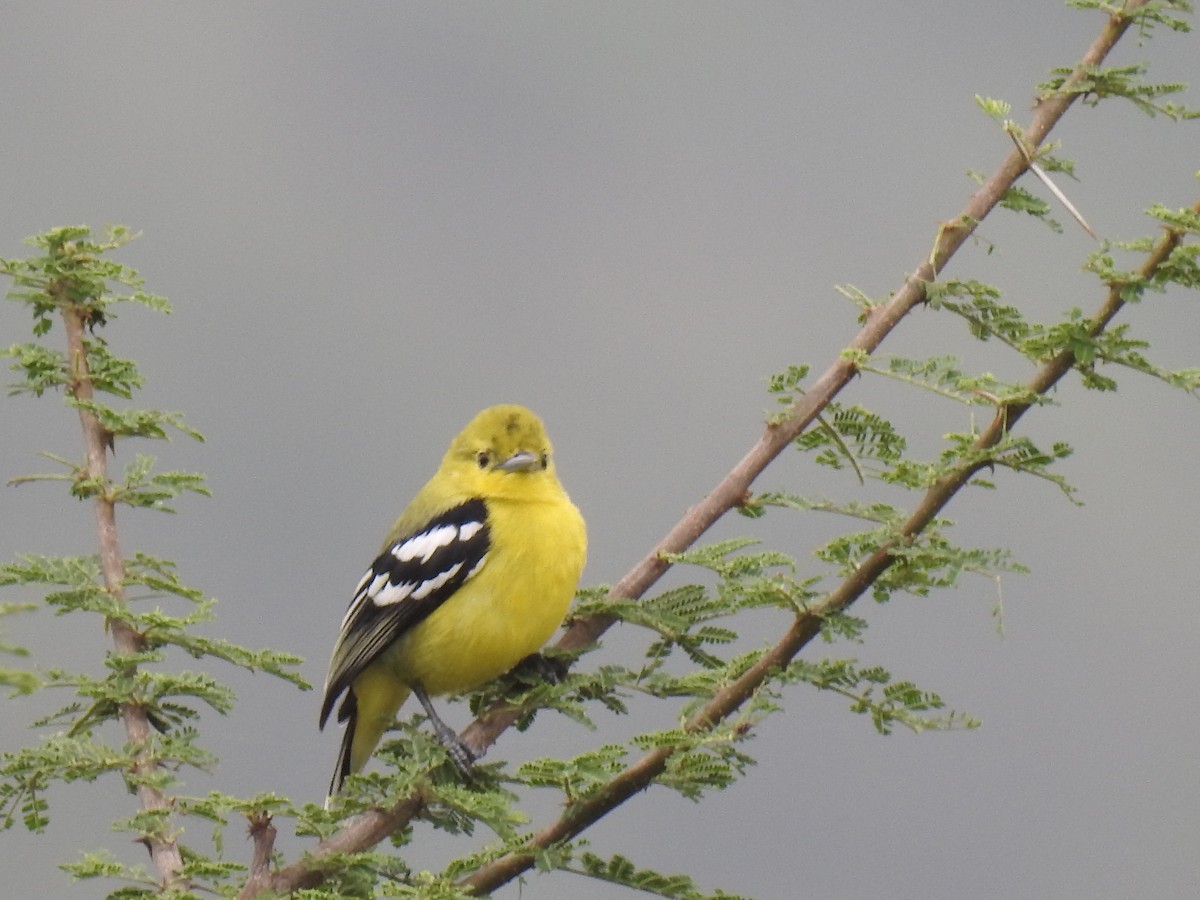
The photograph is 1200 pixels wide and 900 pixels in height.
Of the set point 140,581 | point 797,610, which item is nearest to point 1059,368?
point 797,610

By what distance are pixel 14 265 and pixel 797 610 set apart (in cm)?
230

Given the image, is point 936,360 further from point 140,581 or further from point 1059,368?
point 140,581

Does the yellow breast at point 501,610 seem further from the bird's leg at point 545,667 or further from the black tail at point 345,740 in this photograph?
the black tail at point 345,740

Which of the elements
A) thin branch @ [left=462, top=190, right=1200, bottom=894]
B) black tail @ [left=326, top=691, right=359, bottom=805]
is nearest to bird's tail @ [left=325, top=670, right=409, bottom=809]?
black tail @ [left=326, top=691, right=359, bottom=805]

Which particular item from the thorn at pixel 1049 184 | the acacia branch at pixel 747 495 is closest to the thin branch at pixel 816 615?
the acacia branch at pixel 747 495

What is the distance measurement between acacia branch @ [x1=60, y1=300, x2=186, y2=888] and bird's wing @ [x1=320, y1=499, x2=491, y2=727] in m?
1.95

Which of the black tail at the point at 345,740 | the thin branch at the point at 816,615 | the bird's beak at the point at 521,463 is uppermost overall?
the bird's beak at the point at 521,463

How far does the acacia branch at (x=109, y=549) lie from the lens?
3.54 meters

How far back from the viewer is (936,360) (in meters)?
3.47

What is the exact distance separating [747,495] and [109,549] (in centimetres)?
163

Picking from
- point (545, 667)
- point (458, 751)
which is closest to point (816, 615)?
point (458, 751)

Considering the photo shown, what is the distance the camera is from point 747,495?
3.92 meters

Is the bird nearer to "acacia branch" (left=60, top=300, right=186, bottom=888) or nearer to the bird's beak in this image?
the bird's beak

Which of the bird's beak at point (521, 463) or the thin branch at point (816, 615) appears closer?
the thin branch at point (816, 615)
